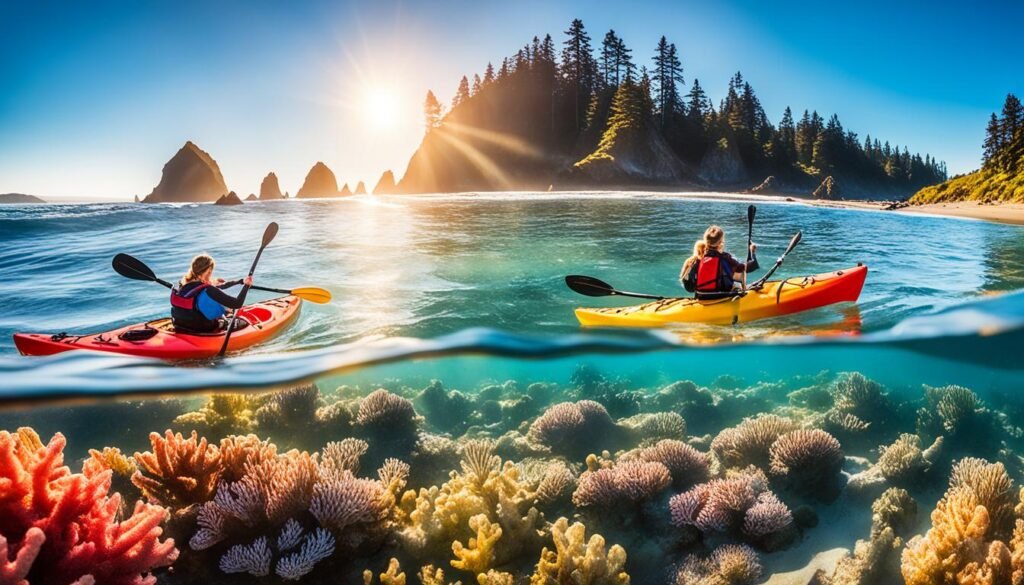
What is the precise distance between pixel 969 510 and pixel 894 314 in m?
6.31

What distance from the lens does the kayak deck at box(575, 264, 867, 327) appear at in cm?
885

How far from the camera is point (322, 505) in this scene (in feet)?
16.3

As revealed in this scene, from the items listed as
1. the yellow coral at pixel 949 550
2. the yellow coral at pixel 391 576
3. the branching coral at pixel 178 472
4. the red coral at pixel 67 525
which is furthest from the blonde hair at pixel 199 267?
the yellow coral at pixel 949 550

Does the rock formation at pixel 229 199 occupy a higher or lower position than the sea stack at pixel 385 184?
lower

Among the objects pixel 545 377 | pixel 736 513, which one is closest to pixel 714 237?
pixel 736 513

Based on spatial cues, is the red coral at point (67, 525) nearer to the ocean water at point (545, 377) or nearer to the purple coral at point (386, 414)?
the ocean water at point (545, 377)

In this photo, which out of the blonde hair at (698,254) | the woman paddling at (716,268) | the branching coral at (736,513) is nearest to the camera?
the branching coral at (736,513)

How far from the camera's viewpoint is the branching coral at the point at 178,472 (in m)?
5.12

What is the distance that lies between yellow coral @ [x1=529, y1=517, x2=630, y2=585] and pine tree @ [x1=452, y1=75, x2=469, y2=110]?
81.9m

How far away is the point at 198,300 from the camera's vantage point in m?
7.44

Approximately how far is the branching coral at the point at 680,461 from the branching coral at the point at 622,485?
37 centimetres

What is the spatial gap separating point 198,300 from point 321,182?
336 feet

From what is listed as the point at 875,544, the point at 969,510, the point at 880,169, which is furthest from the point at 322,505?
the point at 880,169

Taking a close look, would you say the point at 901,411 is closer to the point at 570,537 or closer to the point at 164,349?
the point at 570,537
